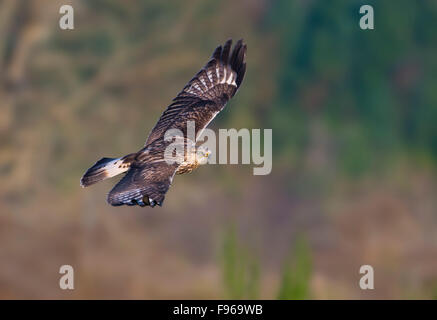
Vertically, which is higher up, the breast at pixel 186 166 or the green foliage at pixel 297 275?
the green foliage at pixel 297 275

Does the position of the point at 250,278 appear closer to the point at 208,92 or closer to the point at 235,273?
the point at 235,273

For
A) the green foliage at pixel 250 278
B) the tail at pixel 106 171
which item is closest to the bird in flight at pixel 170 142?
the tail at pixel 106 171

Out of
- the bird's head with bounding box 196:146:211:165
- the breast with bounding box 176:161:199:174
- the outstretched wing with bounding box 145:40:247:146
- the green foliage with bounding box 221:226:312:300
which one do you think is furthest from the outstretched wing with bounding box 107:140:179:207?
the green foliage with bounding box 221:226:312:300

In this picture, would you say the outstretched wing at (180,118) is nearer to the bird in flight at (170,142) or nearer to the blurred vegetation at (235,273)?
the bird in flight at (170,142)

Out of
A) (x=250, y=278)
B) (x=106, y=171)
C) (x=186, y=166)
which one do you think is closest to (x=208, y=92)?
(x=186, y=166)

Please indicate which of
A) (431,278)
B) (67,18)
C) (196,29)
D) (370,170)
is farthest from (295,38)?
(431,278)

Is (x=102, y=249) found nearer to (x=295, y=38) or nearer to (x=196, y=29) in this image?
(x=196, y=29)
